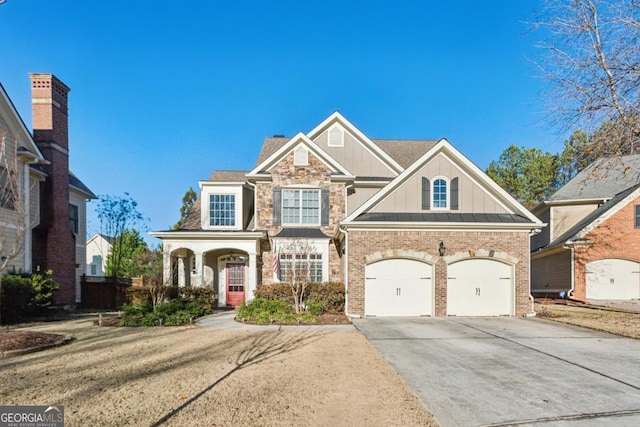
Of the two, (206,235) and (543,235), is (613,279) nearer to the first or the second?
(543,235)

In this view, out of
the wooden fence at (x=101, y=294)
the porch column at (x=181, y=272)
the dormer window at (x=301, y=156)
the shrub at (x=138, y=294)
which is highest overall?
the dormer window at (x=301, y=156)

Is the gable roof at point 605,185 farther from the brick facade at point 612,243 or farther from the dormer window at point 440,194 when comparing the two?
the dormer window at point 440,194

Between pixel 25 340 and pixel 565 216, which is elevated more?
pixel 565 216

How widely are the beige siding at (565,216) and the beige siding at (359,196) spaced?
12844 millimetres

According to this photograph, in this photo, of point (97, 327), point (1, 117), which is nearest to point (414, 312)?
point (97, 327)

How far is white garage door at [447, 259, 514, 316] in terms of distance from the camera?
14.1 metres

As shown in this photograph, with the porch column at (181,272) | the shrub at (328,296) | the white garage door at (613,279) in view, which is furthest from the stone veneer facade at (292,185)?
the white garage door at (613,279)

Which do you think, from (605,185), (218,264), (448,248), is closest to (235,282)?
(218,264)

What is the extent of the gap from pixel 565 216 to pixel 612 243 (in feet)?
14.8

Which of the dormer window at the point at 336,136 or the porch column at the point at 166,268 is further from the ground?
the dormer window at the point at 336,136

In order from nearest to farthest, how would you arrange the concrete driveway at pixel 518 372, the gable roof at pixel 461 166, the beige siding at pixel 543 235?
1. the concrete driveway at pixel 518 372
2. the gable roof at pixel 461 166
3. the beige siding at pixel 543 235

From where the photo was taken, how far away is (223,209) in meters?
17.9

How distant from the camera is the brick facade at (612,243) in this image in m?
19.7

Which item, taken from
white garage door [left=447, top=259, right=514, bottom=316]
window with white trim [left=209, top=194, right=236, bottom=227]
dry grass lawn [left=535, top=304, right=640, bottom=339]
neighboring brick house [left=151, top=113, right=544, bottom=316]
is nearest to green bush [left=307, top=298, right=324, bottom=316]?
neighboring brick house [left=151, top=113, right=544, bottom=316]
